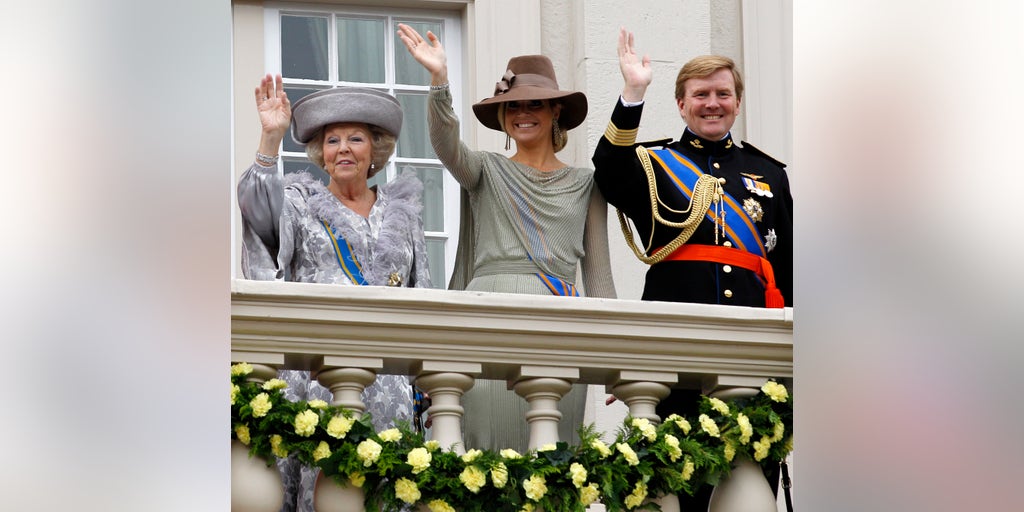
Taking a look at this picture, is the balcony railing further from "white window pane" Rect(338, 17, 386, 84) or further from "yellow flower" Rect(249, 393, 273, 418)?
"white window pane" Rect(338, 17, 386, 84)

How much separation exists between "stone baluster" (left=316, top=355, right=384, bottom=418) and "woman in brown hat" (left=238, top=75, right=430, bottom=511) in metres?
0.33

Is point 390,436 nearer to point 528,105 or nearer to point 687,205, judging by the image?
point 687,205

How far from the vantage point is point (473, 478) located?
399 centimetres

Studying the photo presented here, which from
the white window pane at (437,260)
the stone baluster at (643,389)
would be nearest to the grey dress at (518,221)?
the stone baluster at (643,389)

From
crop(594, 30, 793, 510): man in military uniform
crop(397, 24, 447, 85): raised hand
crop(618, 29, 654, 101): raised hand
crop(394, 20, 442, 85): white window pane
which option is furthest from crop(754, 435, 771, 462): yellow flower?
crop(394, 20, 442, 85): white window pane

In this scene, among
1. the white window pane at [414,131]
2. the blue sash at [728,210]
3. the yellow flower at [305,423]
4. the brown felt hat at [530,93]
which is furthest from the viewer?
the white window pane at [414,131]

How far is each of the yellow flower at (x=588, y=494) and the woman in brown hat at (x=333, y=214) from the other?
0.77 meters

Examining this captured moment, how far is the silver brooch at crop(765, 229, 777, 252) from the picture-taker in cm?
533

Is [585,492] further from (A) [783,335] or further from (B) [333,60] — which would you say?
(B) [333,60]

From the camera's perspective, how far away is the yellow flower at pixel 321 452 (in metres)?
3.96

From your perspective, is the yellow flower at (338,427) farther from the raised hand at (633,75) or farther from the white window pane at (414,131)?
the white window pane at (414,131)

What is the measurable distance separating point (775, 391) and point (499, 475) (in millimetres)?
848

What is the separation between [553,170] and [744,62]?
3.11m

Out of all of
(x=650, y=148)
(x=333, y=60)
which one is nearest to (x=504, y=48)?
(x=333, y=60)
